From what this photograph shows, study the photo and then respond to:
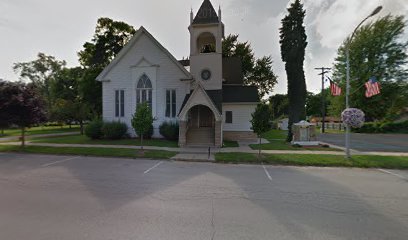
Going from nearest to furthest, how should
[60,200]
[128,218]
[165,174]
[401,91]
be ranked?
1. [128,218]
2. [60,200]
3. [165,174]
4. [401,91]

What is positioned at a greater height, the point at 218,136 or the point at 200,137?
the point at 218,136

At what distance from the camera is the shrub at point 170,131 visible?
18.5 metres

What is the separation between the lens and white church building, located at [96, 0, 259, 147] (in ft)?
65.7

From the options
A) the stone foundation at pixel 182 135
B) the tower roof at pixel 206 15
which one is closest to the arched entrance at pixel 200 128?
the stone foundation at pixel 182 135

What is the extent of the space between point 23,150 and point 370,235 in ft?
63.5

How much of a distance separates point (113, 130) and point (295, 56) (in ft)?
61.4

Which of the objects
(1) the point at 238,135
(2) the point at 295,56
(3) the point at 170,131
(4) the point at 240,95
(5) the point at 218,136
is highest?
(2) the point at 295,56

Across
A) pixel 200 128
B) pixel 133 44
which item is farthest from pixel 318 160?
pixel 133 44

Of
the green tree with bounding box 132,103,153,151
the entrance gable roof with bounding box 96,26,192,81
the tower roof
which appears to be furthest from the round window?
the green tree with bounding box 132,103,153,151

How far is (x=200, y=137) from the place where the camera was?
17844mm

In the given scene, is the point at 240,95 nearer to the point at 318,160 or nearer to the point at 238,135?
the point at 238,135

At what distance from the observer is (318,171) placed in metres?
9.65

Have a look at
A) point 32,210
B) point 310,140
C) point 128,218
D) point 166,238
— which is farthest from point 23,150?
point 310,140

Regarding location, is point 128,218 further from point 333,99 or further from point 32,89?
point 333,99
